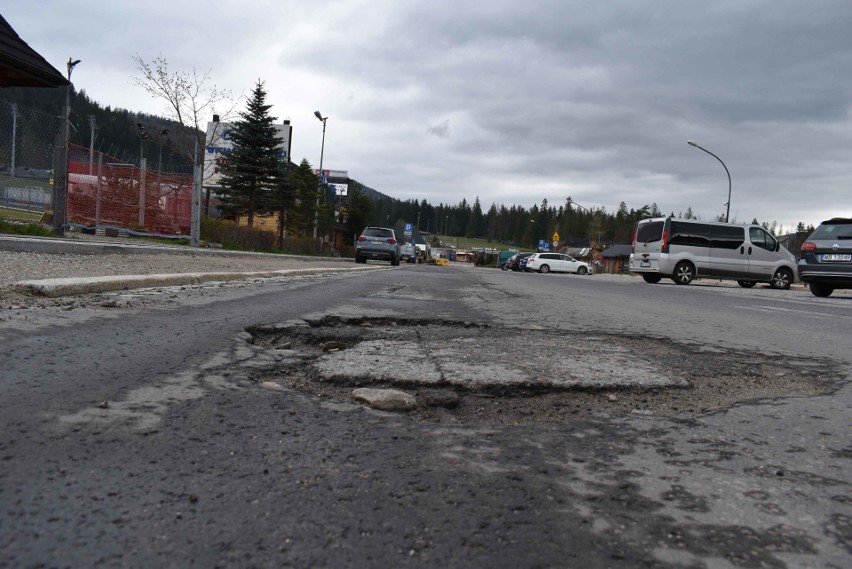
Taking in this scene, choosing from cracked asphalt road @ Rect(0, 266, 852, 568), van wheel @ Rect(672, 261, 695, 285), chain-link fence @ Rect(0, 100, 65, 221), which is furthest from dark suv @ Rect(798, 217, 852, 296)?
chain-link fence @ Rect(0, 100, 65, 221)

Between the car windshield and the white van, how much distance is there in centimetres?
600

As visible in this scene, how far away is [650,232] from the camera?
1903 cm

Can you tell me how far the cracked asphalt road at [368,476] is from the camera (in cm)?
114

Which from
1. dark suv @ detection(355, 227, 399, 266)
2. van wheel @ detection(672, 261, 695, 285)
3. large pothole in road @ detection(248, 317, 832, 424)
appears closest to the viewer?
large pothole in road @ detection(248, 317, 832, 424)

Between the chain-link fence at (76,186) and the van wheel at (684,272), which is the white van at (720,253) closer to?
the van wheel at (684,272)

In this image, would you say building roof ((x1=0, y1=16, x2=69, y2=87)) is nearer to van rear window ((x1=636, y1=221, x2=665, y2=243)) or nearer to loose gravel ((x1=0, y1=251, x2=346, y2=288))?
loose gravel ((x1=0, y1=251, x2=346, y2=288))

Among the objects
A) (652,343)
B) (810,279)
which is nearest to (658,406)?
(652,343)

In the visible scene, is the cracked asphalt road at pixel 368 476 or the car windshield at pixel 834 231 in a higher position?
the car windshield at pixel 834 231

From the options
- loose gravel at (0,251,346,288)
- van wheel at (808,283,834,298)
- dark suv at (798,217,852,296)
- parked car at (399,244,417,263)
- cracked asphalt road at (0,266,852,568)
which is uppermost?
dark suv at (798,217,852,296)

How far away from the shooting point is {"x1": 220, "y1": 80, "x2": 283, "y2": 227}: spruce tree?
123 feet

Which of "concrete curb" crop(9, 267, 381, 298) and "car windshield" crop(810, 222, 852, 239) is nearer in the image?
"concrete curb" crop(9, 267, 381, 298)

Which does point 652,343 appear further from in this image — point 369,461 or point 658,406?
point 369,461

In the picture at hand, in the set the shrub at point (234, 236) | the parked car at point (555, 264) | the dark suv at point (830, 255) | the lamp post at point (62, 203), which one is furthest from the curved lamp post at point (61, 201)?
the parked car at point (555, 264)

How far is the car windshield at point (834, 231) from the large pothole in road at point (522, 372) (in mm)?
10196
